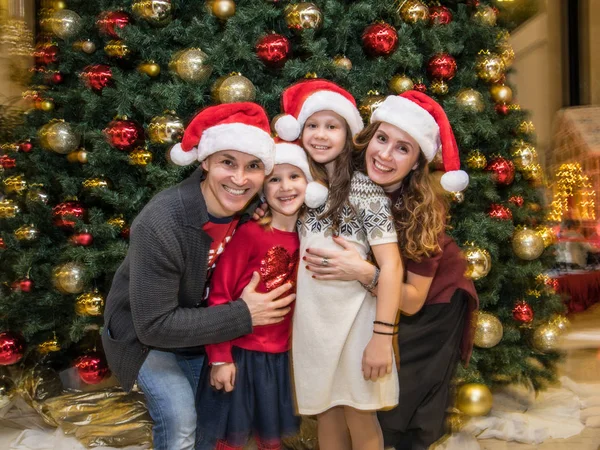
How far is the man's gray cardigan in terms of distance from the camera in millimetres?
1644

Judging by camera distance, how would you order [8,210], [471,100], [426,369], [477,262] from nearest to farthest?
[426,369] < [477,262] < [471,100] < [8,210]

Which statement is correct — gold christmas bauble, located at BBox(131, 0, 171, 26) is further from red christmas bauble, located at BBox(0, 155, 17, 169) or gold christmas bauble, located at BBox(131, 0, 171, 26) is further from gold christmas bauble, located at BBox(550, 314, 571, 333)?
gold christmas bauble, located at BBox(550, 314, 571, 333)

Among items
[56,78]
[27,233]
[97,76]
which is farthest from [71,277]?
[56,78]

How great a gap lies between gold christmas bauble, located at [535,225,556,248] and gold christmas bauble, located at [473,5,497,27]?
107cm

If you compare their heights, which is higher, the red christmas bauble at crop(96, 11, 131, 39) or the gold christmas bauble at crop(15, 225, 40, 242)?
the red christmas bauble at crop(96, 11, 131, 39)

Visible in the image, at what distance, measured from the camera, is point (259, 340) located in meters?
1.79

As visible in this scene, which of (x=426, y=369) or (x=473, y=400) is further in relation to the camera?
(x=473, y=400)

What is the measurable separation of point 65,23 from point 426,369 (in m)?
2.39

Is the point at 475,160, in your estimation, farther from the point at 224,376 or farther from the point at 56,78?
the point at 56,78

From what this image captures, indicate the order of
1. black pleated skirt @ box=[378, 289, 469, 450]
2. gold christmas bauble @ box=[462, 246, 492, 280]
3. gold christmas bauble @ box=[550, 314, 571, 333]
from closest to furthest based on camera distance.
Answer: black pleated skirt @ box=[378, 289, 469, 450]
gold christmas bauble @ box=[462, 246, 492, 280]
gold christmas bauble @ box=[550, 314, 571, 333]

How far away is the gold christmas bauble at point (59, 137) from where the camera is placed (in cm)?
280

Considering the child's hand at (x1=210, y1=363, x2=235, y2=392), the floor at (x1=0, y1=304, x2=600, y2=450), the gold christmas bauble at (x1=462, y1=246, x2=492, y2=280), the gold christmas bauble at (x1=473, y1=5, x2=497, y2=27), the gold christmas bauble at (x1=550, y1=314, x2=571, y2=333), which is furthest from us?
the gold christmas bauble at (x1=550, y1=314, x2=571, y2=333)

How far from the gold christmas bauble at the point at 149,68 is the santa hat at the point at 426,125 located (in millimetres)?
1352

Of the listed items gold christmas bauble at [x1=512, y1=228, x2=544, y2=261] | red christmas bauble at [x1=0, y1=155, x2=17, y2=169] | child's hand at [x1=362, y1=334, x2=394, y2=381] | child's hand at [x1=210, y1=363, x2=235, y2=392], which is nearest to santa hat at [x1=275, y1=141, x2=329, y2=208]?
child's hand at [x1=362, y1=334, x2=394, y2=381]
